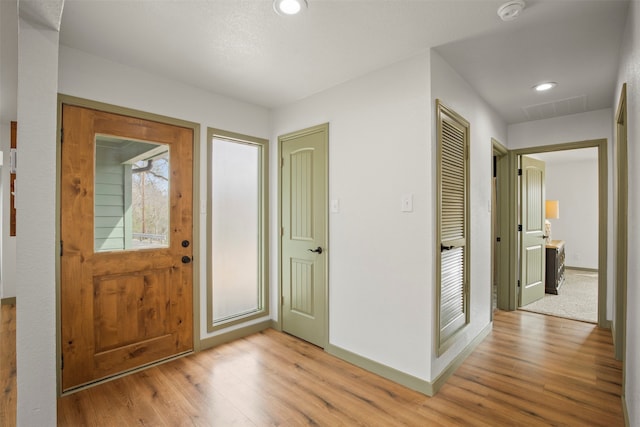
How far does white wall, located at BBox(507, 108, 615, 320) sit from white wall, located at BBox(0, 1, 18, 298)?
4.85 m

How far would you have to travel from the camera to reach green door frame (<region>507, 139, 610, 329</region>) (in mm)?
3512

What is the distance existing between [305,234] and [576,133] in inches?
134

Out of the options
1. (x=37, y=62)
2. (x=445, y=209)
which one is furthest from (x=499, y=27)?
(x=37, y=62)

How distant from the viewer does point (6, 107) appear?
11.7ft

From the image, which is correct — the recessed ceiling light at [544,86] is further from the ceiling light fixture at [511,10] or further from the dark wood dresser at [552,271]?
the dark wood dresser at [552,271]

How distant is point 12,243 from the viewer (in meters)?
4.31

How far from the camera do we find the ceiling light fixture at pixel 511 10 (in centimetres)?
176

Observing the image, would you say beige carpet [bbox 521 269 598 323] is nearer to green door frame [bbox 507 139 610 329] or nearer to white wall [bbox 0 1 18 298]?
green door frame [bbox 507 139 610 329]

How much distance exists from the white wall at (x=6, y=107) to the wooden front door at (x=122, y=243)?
602 mm

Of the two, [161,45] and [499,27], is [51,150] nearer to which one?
[161,45]

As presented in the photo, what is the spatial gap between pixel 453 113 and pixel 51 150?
8.65 feet

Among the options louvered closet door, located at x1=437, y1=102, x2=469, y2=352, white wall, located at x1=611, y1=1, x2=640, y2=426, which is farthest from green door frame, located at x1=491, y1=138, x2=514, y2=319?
white wall, located at x1=611, y1=1, x2=640, y2=426

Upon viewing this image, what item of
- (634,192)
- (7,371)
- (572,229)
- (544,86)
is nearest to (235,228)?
(7,371)

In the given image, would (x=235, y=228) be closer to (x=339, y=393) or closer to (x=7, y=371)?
(x=339, y=393)
